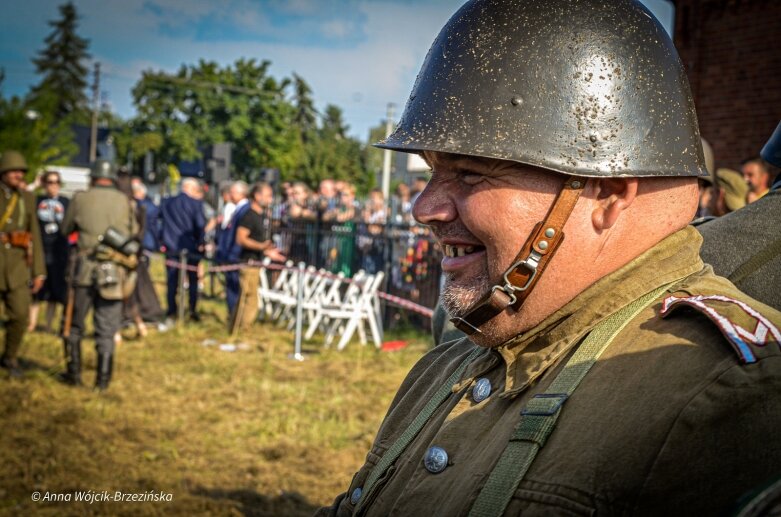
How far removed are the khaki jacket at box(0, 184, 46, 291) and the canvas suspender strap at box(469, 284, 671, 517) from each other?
8459 mm

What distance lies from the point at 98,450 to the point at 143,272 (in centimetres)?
609

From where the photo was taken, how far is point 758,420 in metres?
1.26

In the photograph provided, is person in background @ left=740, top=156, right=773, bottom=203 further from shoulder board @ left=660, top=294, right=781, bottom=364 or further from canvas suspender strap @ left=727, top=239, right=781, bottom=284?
shoulder board @ left=660, top=294, right=781, bottom=364

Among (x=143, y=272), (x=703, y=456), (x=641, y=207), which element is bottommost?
(x=143, y=272)

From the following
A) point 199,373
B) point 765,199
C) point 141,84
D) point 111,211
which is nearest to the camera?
point 765,199

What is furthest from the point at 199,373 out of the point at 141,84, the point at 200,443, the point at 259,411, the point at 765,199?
the point at 141,84

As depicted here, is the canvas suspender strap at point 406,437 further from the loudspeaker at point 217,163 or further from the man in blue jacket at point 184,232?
the loudspeaker at point 217,163

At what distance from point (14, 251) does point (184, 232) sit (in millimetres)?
4364

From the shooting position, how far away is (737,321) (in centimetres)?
142

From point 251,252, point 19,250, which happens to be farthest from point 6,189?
point 251,252

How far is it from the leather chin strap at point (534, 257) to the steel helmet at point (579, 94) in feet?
0.24

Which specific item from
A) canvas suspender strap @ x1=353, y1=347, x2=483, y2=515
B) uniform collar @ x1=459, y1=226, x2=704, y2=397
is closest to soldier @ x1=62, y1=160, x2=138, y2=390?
canvas suspender strap @ x1=353, y1=347, x2=483, y2=515

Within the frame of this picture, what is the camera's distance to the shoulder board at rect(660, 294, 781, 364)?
1345 mm

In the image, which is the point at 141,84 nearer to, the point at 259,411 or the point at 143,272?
the point at 143,272
